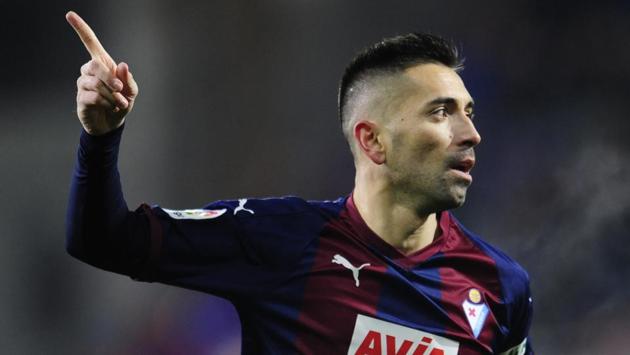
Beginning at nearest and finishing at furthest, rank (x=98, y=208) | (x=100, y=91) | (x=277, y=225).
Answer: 1. (x=100, y=91)
2. (x=98, y=208)
3. (x=277, y=225)

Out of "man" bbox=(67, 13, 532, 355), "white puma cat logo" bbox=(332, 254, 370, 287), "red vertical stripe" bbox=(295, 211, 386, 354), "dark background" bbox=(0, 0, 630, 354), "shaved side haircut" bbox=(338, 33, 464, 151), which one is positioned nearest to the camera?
"man" bbox=(67, 13, 532, 355)

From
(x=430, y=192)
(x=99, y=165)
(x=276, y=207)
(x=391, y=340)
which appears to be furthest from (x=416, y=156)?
(x=99, y=165)

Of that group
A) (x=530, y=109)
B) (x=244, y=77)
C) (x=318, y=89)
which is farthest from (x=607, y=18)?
(x=244, y=77)

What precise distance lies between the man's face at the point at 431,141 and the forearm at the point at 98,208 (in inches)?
37.7

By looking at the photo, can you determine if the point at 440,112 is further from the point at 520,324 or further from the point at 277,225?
the point at 520,324

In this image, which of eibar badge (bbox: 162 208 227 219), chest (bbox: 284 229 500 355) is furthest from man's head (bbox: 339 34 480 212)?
eibar badge (bbox: 162 208 227 219)

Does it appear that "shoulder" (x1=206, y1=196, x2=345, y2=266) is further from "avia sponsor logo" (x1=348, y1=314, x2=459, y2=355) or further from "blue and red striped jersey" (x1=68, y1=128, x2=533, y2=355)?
"avia sponsor logo" (x1=348, y1=314, x2=459, y2=355)

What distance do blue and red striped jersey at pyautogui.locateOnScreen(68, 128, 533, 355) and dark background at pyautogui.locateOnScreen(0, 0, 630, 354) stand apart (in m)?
2.11

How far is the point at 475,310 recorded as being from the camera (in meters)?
2.65

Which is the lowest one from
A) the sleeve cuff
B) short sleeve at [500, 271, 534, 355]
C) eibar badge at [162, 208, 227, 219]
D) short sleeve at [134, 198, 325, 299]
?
short sleeve at [500, 271, 534, 355]

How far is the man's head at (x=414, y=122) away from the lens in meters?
2.64

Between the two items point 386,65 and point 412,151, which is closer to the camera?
point 412,151

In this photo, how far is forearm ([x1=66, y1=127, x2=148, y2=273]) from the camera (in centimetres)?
212

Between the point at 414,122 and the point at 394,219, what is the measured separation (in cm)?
34
